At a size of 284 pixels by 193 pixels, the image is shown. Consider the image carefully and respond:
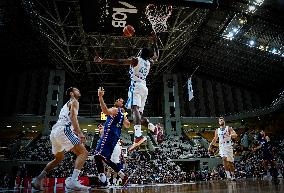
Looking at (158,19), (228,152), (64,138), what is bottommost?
(228,152)

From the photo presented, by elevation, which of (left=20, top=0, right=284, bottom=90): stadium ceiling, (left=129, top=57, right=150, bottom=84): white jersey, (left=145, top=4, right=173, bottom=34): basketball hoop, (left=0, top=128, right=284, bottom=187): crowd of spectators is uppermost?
(left=20, top=0, right=284, bottom=90): stadium ceiling

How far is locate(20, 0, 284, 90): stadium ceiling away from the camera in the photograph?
1927 cm

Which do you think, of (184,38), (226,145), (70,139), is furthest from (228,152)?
(184,38)

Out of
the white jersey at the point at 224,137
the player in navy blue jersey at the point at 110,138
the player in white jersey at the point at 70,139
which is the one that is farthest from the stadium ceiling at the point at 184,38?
the player in white jersey at the point at 70,139

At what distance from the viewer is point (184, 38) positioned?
2391 centimetres

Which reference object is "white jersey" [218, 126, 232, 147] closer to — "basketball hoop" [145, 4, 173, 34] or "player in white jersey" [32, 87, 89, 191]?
"basketball hoop" [145, 4, 173, 34]

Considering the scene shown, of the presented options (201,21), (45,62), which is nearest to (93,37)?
(201,21)

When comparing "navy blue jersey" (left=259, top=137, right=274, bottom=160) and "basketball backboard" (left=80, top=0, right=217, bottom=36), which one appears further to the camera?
"basketball backboard" (left=80, top=0, right=217, bottom=36)

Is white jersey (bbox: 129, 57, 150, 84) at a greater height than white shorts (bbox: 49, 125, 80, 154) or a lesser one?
greater

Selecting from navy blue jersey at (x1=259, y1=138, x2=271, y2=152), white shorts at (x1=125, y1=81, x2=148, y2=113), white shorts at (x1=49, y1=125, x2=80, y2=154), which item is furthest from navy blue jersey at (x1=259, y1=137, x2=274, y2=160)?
white shorts at (x1=49, y1=125, x2=80, y2=154)

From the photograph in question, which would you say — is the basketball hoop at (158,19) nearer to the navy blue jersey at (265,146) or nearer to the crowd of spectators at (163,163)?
the navy blue jersey at (265,146)

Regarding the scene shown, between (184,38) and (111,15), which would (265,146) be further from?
(184,38)

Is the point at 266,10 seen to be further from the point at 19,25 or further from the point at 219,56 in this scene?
the point at 19,25

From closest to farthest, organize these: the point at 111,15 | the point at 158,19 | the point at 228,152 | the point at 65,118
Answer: the point at 65,118, the point at 228,152, the point at 158,19, the point at 111,15
